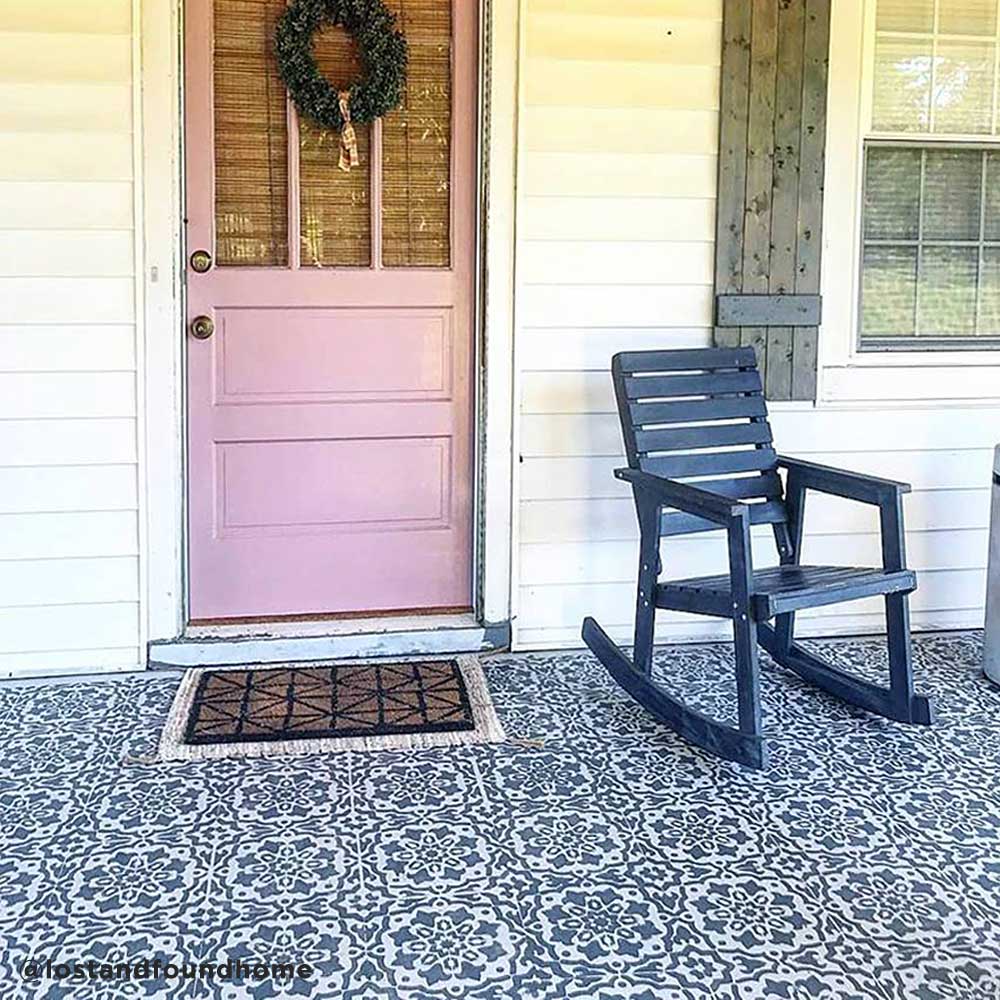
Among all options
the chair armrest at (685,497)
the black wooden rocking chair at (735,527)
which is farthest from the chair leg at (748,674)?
the chair armrest at (685,497)

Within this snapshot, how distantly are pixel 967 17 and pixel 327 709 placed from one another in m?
2.79

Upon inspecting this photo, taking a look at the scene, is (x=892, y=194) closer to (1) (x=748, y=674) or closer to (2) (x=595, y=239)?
(2) (x=595, y=239)

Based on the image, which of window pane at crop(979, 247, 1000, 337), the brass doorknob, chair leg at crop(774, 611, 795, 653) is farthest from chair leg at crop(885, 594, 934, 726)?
the brass doorknob

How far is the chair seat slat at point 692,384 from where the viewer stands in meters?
3.33

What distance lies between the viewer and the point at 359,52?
3.43 m

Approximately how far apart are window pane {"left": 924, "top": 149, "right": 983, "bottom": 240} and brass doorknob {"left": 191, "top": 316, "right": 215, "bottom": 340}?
221 centimetres

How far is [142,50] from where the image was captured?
3260 millimetres

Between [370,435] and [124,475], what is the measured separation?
714 millimetres

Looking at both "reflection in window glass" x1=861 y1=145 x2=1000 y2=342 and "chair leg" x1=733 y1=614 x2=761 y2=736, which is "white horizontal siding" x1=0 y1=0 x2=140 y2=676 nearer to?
"chair leg" x1=733 y1=614 x2=761 y2=736

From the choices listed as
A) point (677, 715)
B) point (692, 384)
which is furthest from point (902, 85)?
point (677, 715)

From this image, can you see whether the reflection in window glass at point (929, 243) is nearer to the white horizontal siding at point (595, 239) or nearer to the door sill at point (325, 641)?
the white horizontal siding at point (595, 239)

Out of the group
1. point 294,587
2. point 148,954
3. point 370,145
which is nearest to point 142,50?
point 370,145

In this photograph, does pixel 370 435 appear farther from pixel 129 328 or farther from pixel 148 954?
pixel 148 954

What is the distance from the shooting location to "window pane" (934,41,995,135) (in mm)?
3697
